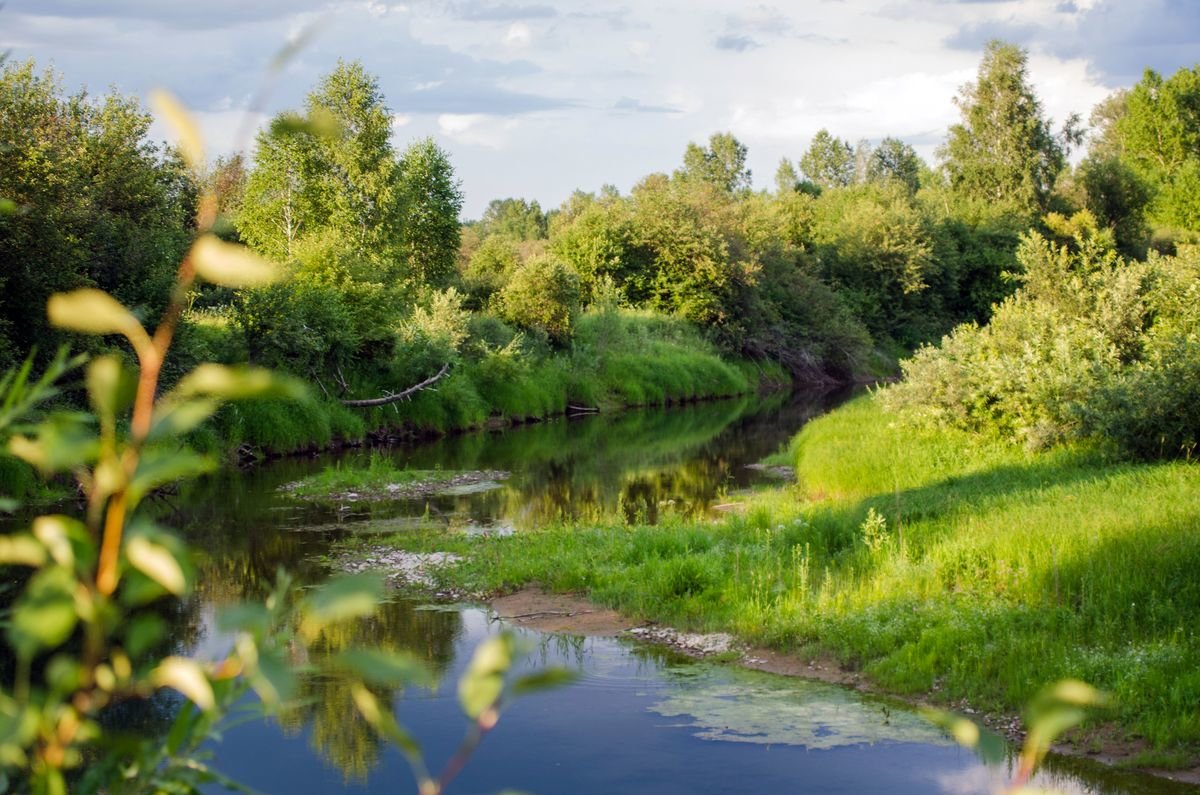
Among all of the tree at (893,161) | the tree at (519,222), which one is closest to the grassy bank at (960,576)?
the tree at (519,222)

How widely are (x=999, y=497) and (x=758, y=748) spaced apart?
518cm

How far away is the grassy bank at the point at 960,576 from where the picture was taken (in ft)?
26.1

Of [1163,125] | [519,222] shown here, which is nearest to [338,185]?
[1163,125]

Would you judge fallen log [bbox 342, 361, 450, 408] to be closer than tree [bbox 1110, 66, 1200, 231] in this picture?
Yes

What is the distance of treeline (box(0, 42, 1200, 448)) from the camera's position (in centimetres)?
1741

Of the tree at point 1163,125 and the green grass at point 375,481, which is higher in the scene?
the tree at point 1163,125

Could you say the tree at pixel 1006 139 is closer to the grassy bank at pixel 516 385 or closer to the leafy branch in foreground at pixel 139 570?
the grassy bank at pixel 516 385

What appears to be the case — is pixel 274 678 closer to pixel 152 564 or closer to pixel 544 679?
pixel 152 564

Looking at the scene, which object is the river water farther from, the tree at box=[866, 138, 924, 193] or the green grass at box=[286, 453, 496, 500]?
the tree at box=[866, 138, 924, 193]

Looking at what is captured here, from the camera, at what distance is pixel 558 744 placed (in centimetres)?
807

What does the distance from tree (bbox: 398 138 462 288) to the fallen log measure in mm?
9905

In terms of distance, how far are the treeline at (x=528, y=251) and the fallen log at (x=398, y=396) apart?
257mm

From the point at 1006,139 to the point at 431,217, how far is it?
31257 millimetres

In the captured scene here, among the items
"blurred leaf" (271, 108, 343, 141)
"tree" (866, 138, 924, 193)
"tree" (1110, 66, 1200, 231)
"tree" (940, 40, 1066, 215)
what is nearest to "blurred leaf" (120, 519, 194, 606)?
"blurred leaf" (271, 108, 343, 141)
